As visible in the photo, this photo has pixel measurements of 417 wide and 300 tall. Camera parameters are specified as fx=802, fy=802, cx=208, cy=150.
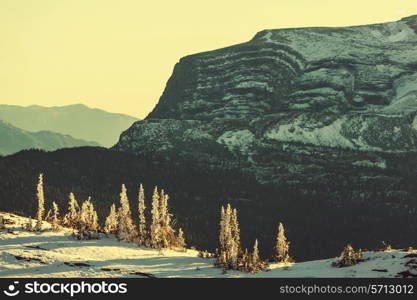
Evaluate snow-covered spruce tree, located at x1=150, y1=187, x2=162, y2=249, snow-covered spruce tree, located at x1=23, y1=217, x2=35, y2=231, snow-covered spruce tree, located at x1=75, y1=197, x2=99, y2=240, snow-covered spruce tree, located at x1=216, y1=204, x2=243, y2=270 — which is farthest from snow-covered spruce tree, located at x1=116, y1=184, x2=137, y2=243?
snow-covered spruce tree, located at x1=216, y1=204, x2=243, y2=270

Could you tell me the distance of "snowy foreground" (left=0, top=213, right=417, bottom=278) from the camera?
92.6m

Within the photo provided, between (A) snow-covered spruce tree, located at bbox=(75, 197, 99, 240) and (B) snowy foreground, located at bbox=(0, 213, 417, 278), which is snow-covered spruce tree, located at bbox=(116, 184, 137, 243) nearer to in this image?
(A) snow-covered spruce tree, located at bbox=(75, 197, 99, 240)

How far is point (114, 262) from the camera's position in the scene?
331 ft

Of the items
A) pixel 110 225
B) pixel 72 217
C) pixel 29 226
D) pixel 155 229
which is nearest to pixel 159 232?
pixel 155 229

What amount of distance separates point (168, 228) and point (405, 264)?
41.3 metres

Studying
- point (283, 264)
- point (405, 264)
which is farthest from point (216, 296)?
point (283, 264)

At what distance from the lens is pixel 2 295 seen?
72.9m

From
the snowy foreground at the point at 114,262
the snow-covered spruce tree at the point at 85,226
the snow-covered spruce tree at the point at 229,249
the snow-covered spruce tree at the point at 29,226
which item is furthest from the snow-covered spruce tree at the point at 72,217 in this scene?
the snow-covered spruce tree at the point at 229,249

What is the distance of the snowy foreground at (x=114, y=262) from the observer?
92.6 m

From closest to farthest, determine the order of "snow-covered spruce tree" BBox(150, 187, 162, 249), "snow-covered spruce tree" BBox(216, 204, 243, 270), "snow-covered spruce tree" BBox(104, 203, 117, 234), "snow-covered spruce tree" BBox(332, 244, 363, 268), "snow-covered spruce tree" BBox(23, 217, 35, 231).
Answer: "snow-covered spruce tree" BBox(332, 244, 363, 268) → "snow-covered spruce tree" BBox(216, 204, 243, 270) → "snow-covered spruce tree" BBox(23, 217, 35, 231) → "snow-covered spruce tree" BBox(150, 187, 162, 249) → "snow-covered spruce tree" BBox(104, 203, 117, 234)

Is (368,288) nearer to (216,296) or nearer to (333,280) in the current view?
(333,280)

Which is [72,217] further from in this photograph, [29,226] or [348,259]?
[348,259]

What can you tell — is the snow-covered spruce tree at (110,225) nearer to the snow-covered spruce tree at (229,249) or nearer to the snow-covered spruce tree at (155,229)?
the snow-covered spruce tree at (155,229)

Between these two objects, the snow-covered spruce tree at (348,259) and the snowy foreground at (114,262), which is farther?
the snow-covered spruce tree at (348,259)
